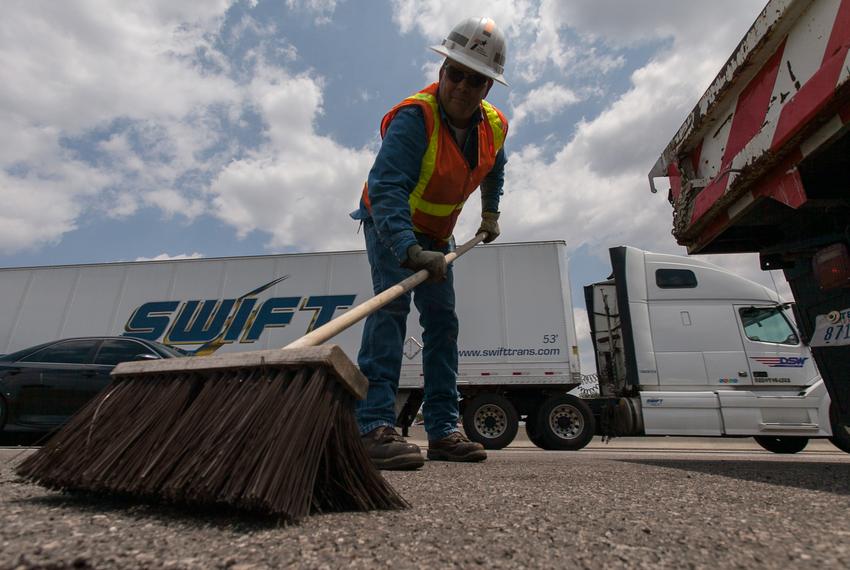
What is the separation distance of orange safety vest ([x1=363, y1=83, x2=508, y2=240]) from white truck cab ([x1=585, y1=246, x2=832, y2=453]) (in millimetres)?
4521

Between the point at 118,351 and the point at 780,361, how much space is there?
799cm

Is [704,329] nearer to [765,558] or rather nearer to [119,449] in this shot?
[765,558]

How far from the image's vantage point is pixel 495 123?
263cm

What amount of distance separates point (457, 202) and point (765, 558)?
6.38ft

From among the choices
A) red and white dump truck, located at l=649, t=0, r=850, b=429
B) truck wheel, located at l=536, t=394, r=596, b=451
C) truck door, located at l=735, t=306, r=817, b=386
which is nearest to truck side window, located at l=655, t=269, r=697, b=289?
truck door, located at l=735, t=306, r=817, b=386

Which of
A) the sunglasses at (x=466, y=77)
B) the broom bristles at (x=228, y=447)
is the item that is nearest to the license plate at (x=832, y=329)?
the sunglasses at (x=466, y=77)

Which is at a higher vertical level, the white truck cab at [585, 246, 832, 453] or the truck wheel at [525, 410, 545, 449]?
the white truck cab at [585, 246, 832, 453]

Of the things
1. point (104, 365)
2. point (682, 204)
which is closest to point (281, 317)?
point (104, 365)

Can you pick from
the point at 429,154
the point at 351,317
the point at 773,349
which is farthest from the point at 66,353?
the point at 773,349

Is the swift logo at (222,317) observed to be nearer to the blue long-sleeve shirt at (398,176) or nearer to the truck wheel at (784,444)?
the blue long-sleeve shirt at (398,176)

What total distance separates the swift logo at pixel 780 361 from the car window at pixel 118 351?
7.32 metres

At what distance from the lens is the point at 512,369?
7023 mm

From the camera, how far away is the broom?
989 mm

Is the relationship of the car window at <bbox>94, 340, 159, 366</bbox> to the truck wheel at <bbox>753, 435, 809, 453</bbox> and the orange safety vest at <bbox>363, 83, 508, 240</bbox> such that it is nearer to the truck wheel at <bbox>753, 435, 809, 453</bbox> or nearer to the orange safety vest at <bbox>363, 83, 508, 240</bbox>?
the orange safety vest at <bbox>363, 83, 508, 240</bbox>
